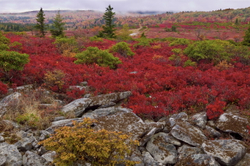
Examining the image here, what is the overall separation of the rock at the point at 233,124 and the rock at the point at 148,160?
2.70m

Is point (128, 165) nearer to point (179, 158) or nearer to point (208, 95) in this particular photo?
point (179, 158)

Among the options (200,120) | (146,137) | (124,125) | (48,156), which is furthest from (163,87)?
(48,156)

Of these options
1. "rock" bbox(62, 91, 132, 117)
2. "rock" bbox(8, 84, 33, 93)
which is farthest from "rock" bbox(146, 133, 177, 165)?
"rock" bbox(8, 84, 33, 93)

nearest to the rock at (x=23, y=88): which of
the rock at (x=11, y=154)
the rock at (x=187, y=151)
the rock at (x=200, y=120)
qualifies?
the rock at (x=11, y=154)

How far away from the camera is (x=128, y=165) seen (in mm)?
4062

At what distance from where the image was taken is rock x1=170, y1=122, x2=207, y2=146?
5000 millimetres

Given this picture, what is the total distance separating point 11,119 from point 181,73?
9434mm

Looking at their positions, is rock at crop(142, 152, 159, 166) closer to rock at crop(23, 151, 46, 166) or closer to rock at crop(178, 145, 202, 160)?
rock at crop(178, 145, 202, 160)

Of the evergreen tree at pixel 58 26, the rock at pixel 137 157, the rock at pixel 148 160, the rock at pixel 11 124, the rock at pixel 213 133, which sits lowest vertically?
the rock at pixel 148 160

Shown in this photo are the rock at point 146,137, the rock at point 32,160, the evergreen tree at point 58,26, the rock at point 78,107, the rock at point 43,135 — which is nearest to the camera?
the rock at point 32,160

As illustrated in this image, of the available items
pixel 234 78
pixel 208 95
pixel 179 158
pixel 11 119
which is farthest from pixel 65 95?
pixel 234 78

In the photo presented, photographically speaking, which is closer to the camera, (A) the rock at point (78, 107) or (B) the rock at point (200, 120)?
(B) the rock at point (200, 120)

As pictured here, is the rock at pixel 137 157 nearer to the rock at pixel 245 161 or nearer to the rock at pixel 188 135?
the rock at pixel 188 135

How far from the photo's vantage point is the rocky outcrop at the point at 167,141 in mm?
4168
